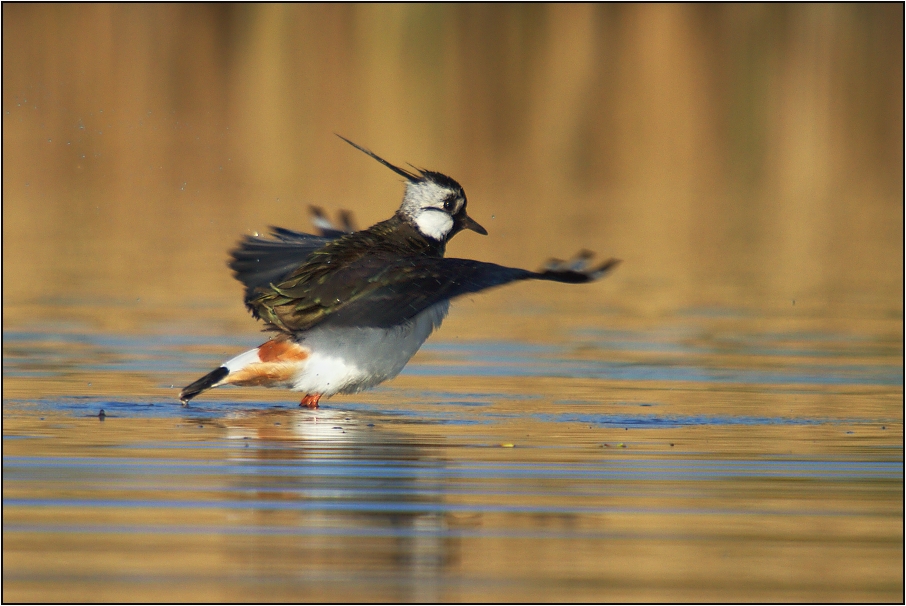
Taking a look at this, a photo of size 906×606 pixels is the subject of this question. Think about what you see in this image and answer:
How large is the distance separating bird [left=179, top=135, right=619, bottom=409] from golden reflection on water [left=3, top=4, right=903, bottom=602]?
0.23 meters

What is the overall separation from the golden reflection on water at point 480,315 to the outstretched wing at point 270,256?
0.68 m

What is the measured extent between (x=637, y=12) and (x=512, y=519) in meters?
25.7

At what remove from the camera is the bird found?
8062mm

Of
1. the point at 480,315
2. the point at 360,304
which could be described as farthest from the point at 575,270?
the point at 480,315

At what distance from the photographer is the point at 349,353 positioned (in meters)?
8.60

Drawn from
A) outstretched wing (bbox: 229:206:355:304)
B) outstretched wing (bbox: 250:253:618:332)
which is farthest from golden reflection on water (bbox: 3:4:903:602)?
outstretched wing (bbox: 229:206:355:304)

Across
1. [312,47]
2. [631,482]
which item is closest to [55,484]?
[631,482]

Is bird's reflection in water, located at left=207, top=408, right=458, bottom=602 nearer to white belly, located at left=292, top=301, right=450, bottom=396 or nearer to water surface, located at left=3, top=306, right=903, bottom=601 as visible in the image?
water surface, located at left=3, top=306, right=903, bottom=601

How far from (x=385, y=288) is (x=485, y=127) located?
22.4 meters

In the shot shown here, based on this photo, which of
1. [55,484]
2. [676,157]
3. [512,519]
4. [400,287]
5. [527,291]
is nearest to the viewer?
[512,519]

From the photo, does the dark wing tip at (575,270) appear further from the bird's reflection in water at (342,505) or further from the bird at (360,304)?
the bird's reflection in water at (342,505)

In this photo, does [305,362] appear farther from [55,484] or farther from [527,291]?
[527,291]

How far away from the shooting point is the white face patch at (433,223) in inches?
372

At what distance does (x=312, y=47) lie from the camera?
30812 millimetres
